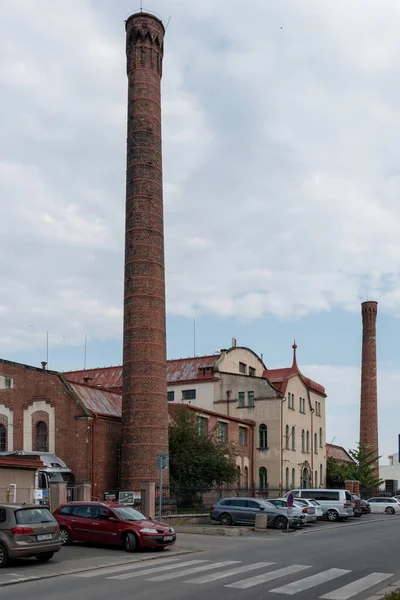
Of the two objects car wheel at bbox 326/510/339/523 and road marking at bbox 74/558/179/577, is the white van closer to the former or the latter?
car wheel at bbox 326/510/339/523

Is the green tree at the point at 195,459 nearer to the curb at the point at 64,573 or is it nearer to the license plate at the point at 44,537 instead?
the curb at the point at 64,573

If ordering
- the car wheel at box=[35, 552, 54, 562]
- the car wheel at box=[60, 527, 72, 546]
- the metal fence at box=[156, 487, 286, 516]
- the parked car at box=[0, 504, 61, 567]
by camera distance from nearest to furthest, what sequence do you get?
the parked car at box=[0, 504, 61, 567] → the car wheel at box=[35, 552, 54, 562] → the car wheel at box=[60, 527, 72, 546] → the metal fence at box=[156, 487, 286, 516]

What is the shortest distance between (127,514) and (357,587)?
30.1 feet

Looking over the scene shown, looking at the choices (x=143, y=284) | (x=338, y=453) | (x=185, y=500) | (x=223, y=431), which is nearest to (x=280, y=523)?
(x=185, y=500)

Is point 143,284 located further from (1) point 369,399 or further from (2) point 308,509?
(1) point 369,399

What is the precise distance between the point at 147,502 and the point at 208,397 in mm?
27775

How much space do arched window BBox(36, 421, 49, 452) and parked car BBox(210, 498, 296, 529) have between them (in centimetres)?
1084

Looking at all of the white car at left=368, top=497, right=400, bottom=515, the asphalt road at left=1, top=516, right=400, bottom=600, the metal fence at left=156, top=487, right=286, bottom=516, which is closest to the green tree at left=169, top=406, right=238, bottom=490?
the metal fence at left=156, top=487, right=286, bottom=516

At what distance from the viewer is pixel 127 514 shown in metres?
22.6

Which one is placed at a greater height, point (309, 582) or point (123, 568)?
point (309, 582)

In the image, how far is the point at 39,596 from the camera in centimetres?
1404

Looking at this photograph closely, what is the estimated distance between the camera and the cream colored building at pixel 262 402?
187 ft

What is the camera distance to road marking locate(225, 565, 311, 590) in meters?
15.3

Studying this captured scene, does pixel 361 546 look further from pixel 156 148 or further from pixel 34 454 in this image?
pixel 156 148
